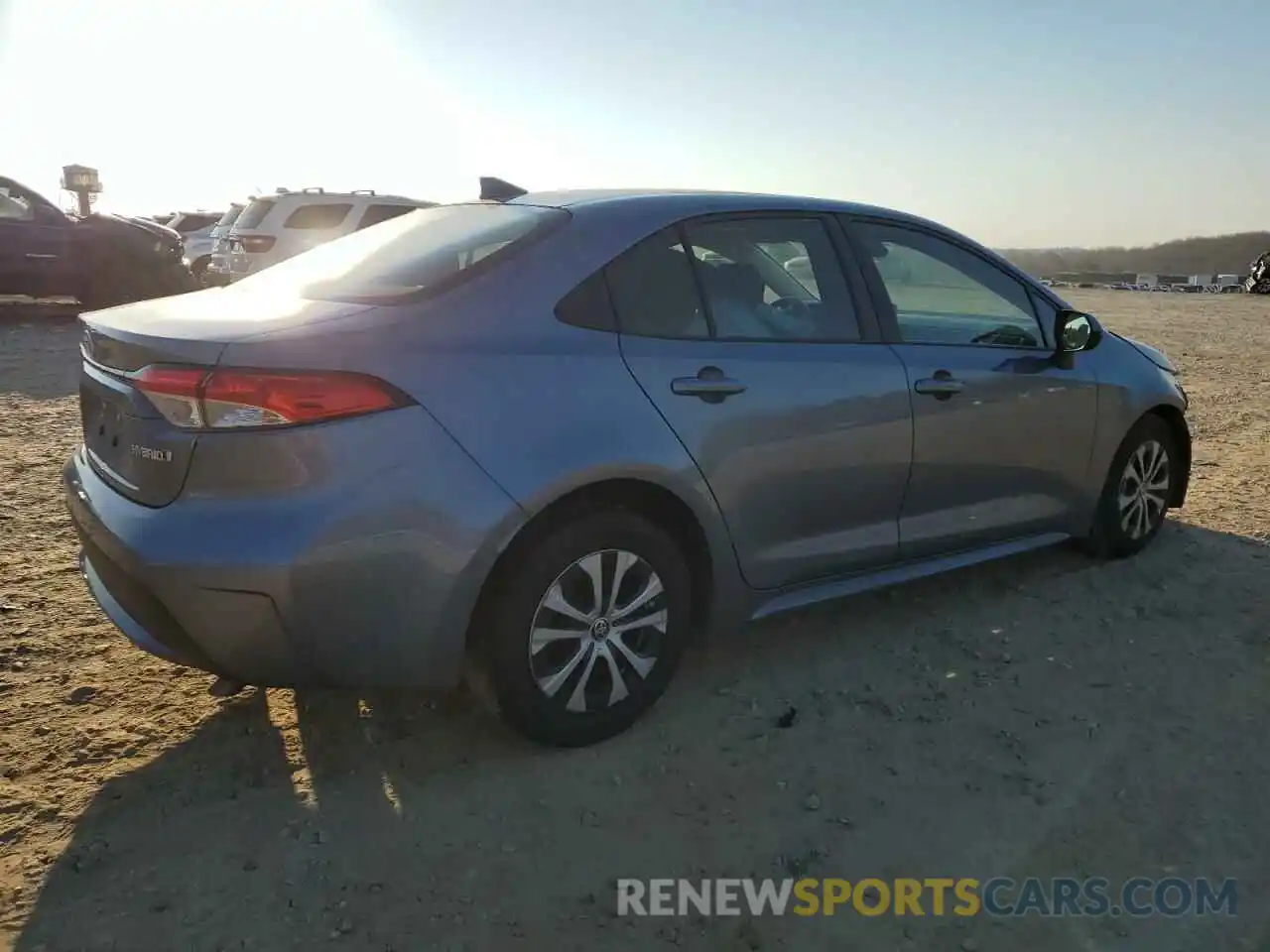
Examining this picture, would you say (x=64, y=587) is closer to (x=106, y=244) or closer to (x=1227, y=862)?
(x=1227, y=862)

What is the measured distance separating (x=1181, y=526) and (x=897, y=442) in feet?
8.25

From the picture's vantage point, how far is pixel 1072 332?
432 cm

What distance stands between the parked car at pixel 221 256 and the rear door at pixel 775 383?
1283 centimetres

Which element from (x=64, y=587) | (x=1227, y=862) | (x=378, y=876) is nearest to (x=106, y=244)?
(x=64, y=587)

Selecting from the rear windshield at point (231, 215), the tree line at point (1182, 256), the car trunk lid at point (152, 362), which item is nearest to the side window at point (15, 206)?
the rear windshield at point (231, 215)

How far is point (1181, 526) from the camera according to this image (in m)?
5.37

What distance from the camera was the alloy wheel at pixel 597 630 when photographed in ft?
9.70

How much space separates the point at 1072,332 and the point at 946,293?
0.59 metres

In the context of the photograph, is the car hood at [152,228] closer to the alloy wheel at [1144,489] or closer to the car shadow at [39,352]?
the car shadow at [39,352]

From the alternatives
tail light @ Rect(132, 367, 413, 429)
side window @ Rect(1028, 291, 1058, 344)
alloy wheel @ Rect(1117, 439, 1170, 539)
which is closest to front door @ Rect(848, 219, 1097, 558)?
side window @ Rect(1028, 291, 1058, 344)

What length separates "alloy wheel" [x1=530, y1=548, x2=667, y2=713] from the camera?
9.70 feet

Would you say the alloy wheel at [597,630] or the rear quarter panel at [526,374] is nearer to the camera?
the rear quarter panel at [526,374]

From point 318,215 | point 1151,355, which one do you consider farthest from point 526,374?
point 318,215

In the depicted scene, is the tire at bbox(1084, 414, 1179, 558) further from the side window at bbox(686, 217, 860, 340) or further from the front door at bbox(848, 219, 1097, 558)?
the side window at bbox(686, 217, 860, 340)
